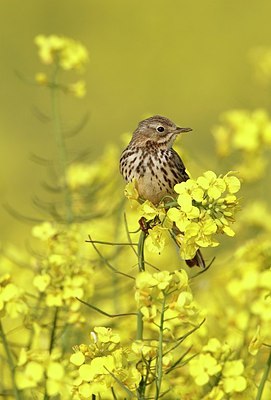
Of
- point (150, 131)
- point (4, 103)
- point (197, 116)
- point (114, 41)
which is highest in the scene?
point (114, 41)

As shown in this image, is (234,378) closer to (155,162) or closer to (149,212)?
(149,212)

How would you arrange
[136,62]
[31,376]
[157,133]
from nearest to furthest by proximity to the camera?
[31,376], [157,133], [136,62]

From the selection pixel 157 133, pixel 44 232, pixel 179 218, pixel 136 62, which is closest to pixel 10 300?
pixel 179 218

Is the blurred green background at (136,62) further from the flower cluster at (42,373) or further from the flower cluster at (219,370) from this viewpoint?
the flower cluster at (42,373)

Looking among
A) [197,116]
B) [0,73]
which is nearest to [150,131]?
[197,116]

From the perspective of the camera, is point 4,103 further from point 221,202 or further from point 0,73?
point 221,202
